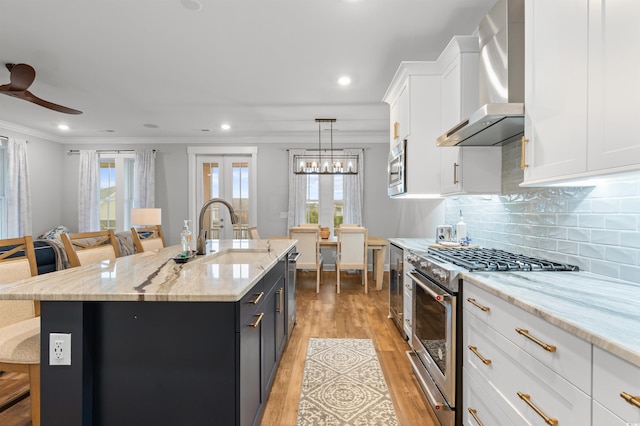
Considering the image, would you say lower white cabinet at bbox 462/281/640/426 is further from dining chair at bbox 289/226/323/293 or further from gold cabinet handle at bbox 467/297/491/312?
dining chair at bbox 289/226/323/293

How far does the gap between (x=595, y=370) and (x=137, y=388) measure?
156cm

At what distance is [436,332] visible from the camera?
6.11 ft

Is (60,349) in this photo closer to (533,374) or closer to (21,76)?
(533,374)

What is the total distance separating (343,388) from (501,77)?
7.37ft

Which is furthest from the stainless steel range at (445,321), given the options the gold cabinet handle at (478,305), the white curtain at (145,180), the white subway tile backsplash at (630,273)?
the white curtain at (145,180)

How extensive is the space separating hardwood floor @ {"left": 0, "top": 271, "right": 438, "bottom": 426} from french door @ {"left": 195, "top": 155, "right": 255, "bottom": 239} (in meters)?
2.15

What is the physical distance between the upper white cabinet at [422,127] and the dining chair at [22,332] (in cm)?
269

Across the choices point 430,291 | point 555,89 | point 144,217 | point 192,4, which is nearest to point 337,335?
point 430,291

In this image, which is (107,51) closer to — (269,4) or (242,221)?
(269,4)

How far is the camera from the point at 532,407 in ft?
3.50

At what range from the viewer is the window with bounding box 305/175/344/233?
6.15 meters

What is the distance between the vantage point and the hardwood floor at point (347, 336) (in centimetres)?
190

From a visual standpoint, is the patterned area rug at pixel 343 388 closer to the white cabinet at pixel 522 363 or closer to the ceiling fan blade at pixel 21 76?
the white cabinet at pixel 522 363

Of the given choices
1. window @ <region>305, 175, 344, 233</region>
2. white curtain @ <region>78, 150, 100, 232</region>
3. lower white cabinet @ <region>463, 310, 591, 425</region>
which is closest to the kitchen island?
lower white cabinet @ <region>463, 310, 591, 425</region>
